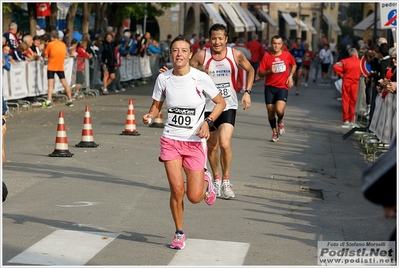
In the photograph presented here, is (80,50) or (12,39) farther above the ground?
(12,39)

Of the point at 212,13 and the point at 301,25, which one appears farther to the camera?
the point at 301,25

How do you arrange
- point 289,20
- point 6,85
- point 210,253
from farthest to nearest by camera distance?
1. point 289,20
2. point 6,85
3. point 210,253

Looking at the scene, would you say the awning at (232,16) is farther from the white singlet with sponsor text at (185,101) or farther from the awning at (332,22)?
the white singlet with sponsor text at (185,101)

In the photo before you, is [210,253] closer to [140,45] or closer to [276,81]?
[276,81]

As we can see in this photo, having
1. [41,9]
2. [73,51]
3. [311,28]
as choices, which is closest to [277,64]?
[73,51]

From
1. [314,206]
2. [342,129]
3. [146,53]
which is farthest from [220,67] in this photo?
[146,53]

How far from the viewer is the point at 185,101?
26.6 feet

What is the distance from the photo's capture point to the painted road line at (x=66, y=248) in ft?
23.5

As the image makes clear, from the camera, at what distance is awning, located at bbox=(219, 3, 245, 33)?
219 ft

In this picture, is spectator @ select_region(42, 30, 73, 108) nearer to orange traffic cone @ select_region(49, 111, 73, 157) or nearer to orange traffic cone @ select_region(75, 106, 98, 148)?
orange traffic cone @ select_region(75, 106, 98, 148)

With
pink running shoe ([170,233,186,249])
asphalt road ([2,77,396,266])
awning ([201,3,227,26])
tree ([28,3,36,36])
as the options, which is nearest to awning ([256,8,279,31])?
awning ([201,3,227,26])

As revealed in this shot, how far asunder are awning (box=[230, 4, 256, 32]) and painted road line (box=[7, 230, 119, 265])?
6062 centimetres

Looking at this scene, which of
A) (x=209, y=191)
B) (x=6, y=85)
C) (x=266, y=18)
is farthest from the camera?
(x=266, y=18)

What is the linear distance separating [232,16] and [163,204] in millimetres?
59738
